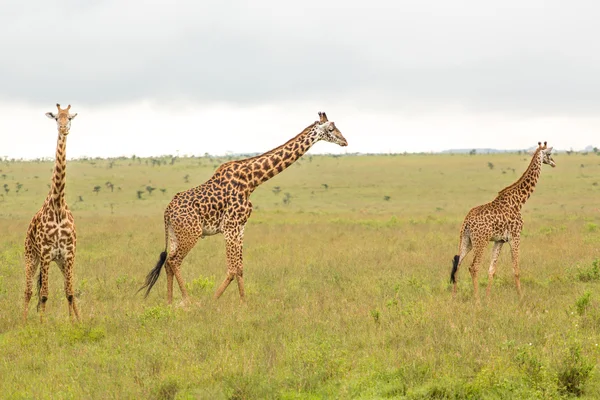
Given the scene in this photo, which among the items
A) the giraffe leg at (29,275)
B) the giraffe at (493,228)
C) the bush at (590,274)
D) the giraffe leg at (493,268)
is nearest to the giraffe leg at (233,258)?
the giraffe leg at (29,275)

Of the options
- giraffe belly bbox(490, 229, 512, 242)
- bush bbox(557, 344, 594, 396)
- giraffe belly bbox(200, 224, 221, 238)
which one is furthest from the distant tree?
bush bbox(557, 344, 594, 396)

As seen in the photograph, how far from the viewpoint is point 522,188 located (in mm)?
12195

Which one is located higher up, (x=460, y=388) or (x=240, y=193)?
(x=240, y=193)

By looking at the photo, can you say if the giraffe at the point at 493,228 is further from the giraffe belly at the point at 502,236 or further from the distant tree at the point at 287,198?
the distant tree at the point at 287,198

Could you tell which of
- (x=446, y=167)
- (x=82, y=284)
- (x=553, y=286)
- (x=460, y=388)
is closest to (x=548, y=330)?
(x=460, y=388)

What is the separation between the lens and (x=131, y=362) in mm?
7609

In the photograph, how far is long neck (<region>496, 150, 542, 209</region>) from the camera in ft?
39.0

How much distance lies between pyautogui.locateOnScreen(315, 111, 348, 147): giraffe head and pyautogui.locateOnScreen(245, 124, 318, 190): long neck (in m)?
0.12

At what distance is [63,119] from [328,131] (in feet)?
15.0

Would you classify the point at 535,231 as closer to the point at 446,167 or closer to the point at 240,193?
the point at 240,193

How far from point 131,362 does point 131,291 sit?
5.07m

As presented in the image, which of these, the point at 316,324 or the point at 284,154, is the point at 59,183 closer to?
the point at 284,154

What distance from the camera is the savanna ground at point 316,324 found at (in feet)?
22.1

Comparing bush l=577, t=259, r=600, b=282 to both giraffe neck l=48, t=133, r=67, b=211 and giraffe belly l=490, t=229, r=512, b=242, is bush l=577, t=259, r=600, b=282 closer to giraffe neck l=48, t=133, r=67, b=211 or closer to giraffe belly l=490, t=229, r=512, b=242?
giraffe belly l=490, t=229, r=512, b=242
